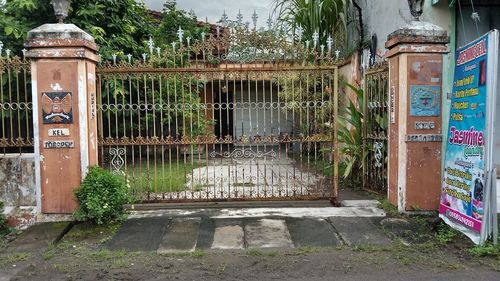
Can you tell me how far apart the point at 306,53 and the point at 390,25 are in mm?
3163

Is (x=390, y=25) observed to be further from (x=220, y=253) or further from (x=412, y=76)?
(x=220, y=253)

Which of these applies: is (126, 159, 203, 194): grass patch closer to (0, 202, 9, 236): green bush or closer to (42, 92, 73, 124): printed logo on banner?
(42, 92, 73, 124): printed logo on banner

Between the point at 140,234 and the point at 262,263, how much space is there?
1740 millimetres

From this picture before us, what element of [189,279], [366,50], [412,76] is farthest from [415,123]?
[366,50]

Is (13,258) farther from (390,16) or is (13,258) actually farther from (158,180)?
(390,16)

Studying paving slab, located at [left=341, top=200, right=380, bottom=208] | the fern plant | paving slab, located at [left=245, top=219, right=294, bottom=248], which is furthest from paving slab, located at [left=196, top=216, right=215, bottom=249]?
the fern plant

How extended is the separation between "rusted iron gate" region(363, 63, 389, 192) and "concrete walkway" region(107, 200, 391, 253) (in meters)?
1.10

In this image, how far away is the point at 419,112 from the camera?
6031mm

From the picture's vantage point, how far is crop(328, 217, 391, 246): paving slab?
5137 millimetres

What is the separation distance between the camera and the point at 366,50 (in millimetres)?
10180

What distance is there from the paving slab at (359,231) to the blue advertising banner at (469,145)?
920mm

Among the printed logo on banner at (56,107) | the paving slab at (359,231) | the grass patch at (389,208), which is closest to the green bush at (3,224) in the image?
the printed logo on banner at (56,107)

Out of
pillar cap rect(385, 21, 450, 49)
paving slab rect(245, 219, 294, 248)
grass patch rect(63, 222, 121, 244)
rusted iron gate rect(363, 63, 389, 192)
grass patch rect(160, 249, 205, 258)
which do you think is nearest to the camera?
grass patch rect(160, 249, 205, 258)

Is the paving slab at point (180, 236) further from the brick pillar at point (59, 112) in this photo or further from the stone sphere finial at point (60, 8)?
the stone sphere finial at point (60, 8)
